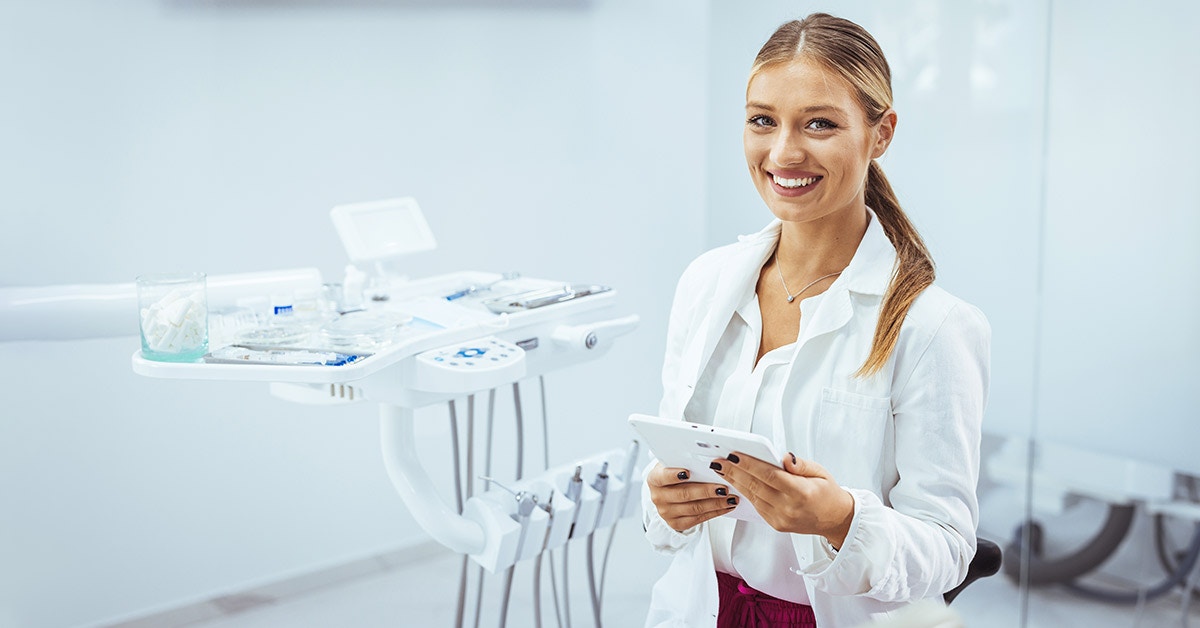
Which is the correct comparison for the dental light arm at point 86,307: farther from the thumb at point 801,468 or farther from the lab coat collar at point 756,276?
the thumb at point 801,468

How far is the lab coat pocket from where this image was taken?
1.36 m

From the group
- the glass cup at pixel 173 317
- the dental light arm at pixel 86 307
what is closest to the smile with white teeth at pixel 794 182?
the glass cup at pixel 173 317

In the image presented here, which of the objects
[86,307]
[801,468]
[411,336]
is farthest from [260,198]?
[801,468]

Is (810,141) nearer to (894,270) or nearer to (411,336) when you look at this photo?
(894,270)

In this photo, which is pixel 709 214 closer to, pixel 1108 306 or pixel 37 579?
pixel 1108 306

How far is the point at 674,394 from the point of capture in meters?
1.57

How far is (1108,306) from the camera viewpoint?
2623mm

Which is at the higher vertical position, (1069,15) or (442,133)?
(1069,15)

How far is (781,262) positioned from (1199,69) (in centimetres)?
144

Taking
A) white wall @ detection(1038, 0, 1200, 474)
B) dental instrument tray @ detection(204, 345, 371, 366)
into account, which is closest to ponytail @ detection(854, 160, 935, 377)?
dental instrument tray @ detection(204, 345, 371, 366)

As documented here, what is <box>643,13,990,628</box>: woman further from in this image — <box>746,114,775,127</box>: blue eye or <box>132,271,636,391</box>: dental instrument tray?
<box>132,271,636,391</box>: dental instrument tray

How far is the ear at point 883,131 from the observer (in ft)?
4.71

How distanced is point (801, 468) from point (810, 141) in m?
0.44

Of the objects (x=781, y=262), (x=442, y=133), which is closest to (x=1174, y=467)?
(x=781, y=262)
